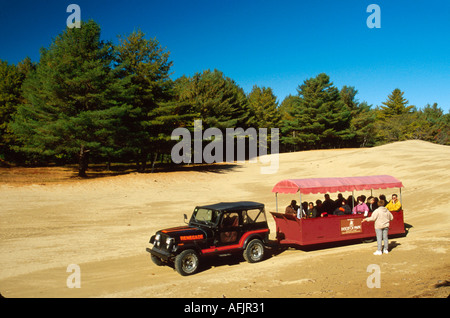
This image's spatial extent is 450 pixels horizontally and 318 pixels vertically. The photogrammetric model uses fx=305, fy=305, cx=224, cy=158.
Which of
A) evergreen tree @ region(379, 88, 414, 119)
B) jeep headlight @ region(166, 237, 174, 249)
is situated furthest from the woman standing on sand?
evergreen tree @ region(379, 88, 414, 119)

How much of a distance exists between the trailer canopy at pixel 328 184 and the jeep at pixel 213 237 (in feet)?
6.36

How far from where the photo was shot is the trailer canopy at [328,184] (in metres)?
12.4

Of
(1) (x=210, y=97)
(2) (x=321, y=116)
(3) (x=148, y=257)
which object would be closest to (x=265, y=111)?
(2) (x=321, y=116)

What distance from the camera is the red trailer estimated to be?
38.8 feet

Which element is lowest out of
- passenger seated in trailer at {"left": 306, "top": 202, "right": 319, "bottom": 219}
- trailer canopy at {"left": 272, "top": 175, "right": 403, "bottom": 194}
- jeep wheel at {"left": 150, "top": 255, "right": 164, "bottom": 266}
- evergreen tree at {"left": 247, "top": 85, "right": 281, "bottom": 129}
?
jeep wheel at {"left": 150, "top": 255, "right": 164, "bottom": 266}

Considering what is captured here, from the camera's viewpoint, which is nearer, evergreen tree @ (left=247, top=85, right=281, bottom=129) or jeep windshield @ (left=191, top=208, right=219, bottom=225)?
jeep windshield @ (left=191, top=208, right=219, bottom=225)

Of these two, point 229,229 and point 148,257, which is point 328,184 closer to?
point 229,229

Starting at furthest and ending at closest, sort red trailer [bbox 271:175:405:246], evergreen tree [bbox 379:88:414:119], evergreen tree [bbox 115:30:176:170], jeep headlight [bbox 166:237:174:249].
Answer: evergreen tree [bbox 379:88:414:119] → evergreen tree [bbox 115:30:176:170] → red trailer [bbox 271:175:405:246] → jeep headlight [bbox 166:237:174:249]

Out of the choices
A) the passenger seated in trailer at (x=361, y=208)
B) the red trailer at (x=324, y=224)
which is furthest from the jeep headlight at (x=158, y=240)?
the passenger seated in trailer at (x=361, y=208)

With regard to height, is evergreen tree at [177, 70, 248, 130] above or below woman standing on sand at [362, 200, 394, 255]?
above

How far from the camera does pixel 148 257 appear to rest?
39.1ft

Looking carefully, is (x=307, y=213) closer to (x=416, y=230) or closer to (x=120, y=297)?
(x=416, y=230)

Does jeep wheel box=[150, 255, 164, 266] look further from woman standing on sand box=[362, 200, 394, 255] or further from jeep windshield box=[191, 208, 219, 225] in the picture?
woman standing on sand box=[362, 200, 394, 255]
